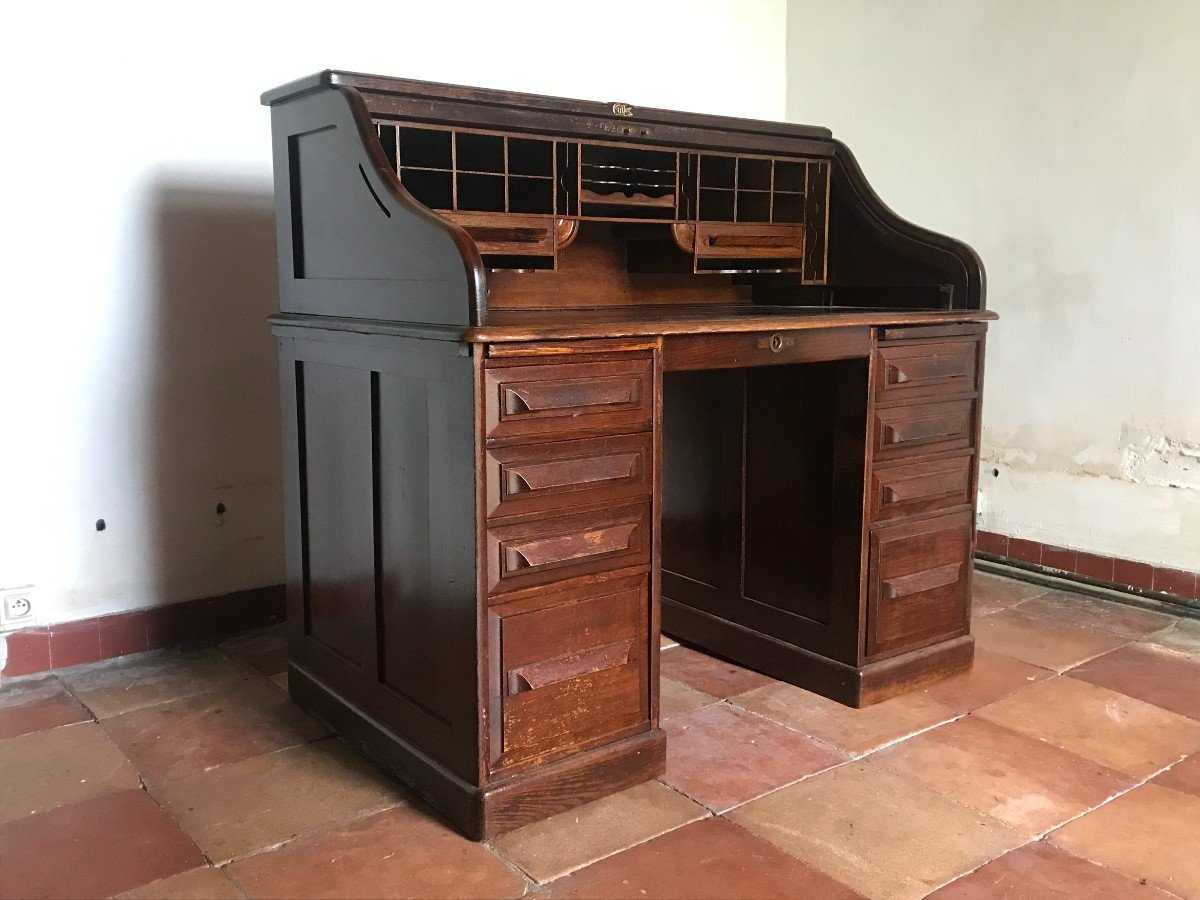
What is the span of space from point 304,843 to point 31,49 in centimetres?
202

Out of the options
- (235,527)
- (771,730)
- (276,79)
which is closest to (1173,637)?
(771,730)

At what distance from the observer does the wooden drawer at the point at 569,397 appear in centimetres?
202

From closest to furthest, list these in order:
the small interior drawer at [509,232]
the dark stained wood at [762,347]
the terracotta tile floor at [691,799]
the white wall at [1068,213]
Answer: the terracotta tile floor at [691,799]
the dark stained wood at [762,347]
the small interior drawer at [509,232]
the white wall at [1068,213]

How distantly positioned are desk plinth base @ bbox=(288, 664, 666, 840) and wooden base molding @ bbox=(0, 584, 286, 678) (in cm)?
82

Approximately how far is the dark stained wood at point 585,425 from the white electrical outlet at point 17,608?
29.5 inches

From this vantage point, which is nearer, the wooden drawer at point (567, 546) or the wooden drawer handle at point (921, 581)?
the wooden drawer at point (567, 546)

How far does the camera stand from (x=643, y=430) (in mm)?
2234

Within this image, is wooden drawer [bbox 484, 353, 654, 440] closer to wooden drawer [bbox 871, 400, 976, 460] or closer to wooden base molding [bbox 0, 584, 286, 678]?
wooden drawer [bbox 871, 400, 976, 460]

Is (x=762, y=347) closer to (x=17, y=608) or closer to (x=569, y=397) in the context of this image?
(x=569, y=397)

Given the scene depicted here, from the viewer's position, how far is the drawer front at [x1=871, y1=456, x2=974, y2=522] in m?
2.75

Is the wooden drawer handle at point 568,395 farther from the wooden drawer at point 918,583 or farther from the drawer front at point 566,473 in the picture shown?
the wooden drawer at point 918,583

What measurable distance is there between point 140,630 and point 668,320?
1771 mm

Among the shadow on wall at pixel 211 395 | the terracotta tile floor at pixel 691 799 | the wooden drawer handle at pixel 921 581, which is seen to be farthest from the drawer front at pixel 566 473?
the shadow on wall at pixel 211 395

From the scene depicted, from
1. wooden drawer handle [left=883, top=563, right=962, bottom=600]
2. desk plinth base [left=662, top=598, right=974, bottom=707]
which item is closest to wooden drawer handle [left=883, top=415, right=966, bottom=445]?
wooden drawer handle [left=883, top=563, right=962, bottom=600]
